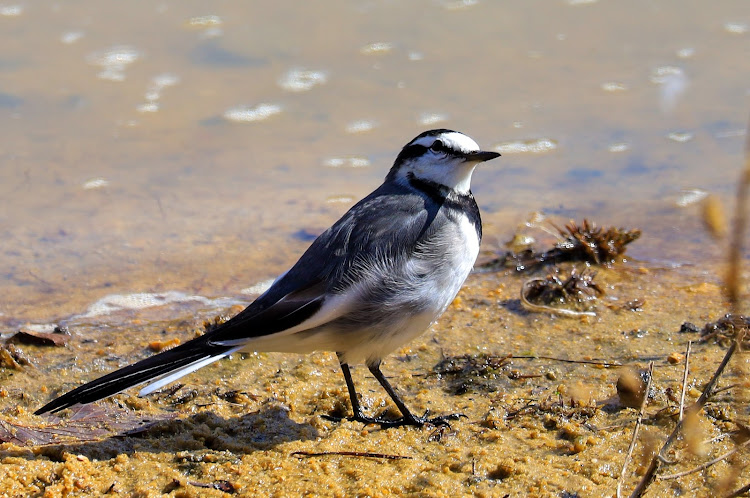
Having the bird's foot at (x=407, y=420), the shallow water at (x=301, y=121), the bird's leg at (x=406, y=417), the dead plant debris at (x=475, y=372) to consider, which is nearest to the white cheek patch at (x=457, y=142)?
the dead plant debris at (x=475, y=372)

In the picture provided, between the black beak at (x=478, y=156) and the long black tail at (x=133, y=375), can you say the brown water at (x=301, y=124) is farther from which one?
the long black tail at (x=133, y=375)

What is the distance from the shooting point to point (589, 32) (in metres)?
12.1

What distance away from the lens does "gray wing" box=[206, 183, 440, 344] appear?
14.7ft

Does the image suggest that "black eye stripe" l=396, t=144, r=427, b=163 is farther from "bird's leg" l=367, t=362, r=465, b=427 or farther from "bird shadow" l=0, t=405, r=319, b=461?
"bird shadow" l=0, t=405, r=319, b=461

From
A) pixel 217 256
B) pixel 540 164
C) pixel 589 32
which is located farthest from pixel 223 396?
pixel 589 32

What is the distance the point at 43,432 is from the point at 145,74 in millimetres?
7576

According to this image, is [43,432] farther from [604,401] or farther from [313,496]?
[604,401]

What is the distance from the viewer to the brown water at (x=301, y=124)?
792cm

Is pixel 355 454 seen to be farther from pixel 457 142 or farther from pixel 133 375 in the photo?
pixel 457 142

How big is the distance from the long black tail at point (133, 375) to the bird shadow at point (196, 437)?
21 cm

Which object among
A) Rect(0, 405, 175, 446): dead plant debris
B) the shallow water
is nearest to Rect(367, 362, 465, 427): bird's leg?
Rect(0, 405, 175, 446): dead plant debris

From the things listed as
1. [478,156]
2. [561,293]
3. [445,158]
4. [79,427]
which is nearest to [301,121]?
[561,293]

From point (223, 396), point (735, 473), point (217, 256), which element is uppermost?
point (735, 473)

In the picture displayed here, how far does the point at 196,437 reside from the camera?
4.42 meters
